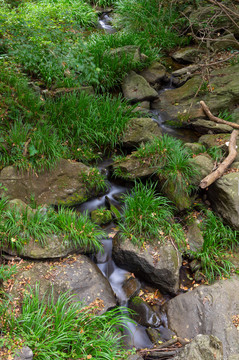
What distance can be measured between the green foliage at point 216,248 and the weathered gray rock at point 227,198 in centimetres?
13

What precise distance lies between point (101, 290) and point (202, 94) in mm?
5263

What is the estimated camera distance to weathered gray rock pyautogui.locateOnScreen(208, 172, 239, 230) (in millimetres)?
4266

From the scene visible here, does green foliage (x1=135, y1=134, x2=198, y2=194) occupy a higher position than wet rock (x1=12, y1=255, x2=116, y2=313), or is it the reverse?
green foliage (x1=135, y1=134, x2=198, y2=194)

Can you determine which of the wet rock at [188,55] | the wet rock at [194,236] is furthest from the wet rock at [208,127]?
the wet rock at [188,55]

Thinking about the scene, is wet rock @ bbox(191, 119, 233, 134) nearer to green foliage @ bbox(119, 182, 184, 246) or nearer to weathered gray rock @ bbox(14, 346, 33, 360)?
green foliage @ bbox(119, 182, 184, 246)

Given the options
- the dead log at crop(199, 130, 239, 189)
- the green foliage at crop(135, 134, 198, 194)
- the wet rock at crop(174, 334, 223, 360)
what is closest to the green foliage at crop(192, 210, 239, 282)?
the dead log at crop(199, 130, 239, 189)

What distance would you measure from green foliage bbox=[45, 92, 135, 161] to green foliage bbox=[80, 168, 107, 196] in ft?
1.84

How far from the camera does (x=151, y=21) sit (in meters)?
9.23

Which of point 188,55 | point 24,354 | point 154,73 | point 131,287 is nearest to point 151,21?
point 188,55

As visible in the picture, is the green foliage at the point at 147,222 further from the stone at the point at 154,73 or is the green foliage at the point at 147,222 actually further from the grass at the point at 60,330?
the stone at the point at 154,73

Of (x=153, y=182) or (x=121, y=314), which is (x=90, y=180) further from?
(x=121, y=314)

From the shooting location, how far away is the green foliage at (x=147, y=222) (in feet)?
13.6

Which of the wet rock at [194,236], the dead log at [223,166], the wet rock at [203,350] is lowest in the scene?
the wet rock at [194,236]

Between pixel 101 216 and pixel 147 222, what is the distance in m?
0.76
